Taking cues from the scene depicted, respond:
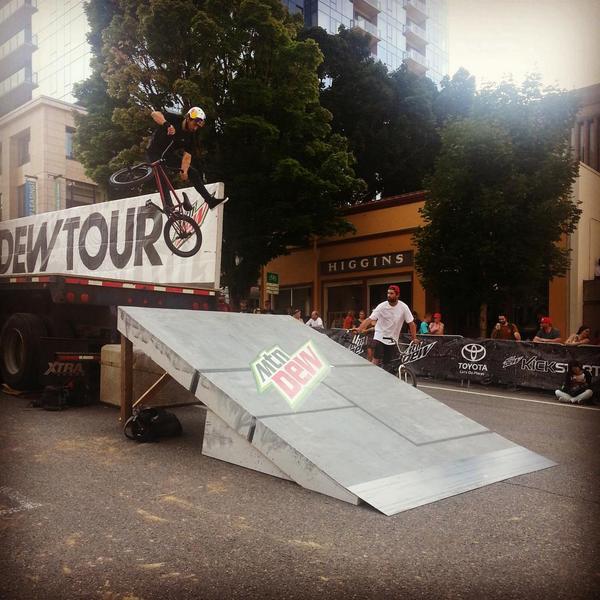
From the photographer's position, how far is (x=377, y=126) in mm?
22688

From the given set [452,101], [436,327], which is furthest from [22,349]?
[452,101]

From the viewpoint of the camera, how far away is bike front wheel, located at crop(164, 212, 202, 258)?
11055mm

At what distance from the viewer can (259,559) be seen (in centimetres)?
309

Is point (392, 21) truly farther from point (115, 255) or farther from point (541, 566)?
point (115, 255)

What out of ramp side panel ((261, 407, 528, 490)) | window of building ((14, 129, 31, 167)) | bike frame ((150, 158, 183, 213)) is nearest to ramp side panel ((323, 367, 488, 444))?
ramp side panel ((261, 407, 528, 490))

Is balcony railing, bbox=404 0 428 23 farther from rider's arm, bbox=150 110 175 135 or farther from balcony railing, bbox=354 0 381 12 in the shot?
rider's arm, bbox=150 110 175 135

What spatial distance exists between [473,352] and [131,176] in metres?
8.18

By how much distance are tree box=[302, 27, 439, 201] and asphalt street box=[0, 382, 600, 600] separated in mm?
15297

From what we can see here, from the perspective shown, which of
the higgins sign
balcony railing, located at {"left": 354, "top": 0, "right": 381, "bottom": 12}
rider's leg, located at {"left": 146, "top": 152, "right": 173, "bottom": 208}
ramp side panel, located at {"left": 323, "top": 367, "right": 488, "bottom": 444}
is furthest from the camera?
the higgins sign

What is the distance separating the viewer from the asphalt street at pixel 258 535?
8.71ft

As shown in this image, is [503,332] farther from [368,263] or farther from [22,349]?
[368,263]

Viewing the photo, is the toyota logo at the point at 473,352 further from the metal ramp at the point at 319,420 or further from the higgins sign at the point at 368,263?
the higgins sign at the point at 368,263

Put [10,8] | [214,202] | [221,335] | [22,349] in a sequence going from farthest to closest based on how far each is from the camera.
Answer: [214,202]
[22,349]
[221,335]
[10,8]

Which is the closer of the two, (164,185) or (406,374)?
(406,374)
